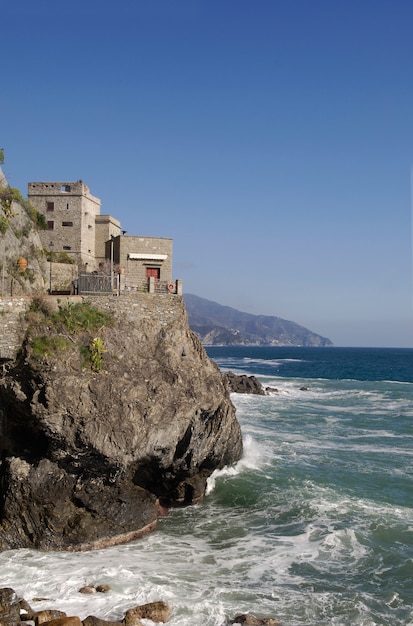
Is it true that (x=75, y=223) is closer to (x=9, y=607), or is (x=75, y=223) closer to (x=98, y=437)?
(x=98, y=437)

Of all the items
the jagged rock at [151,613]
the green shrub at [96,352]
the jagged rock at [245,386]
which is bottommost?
the jagged rock at [151,613]

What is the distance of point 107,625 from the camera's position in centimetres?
1446

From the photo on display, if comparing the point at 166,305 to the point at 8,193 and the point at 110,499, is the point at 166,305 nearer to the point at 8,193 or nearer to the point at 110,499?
the point at 110,499

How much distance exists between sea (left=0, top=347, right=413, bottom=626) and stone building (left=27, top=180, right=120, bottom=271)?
17.0m

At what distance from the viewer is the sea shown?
16000mm

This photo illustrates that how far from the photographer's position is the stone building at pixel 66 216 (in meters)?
36.9

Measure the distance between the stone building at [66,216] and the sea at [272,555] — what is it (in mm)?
16961

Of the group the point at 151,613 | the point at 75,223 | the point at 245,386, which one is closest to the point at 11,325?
the point at 151,613

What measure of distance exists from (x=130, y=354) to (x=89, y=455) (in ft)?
15.7

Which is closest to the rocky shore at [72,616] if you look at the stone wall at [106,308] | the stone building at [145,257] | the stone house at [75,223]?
the stone wall at [106,308]

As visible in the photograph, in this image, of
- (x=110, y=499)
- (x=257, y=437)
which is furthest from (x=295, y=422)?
(x=110, y=499)

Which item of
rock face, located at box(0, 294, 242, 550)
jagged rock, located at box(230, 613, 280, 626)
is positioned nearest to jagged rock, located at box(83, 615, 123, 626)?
jagged rock, located at box(230, 613, 280, 626)

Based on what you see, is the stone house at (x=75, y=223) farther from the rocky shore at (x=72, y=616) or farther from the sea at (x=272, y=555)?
the rocky shore at (x=72, y=616)

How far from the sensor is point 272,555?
19.6 meters
